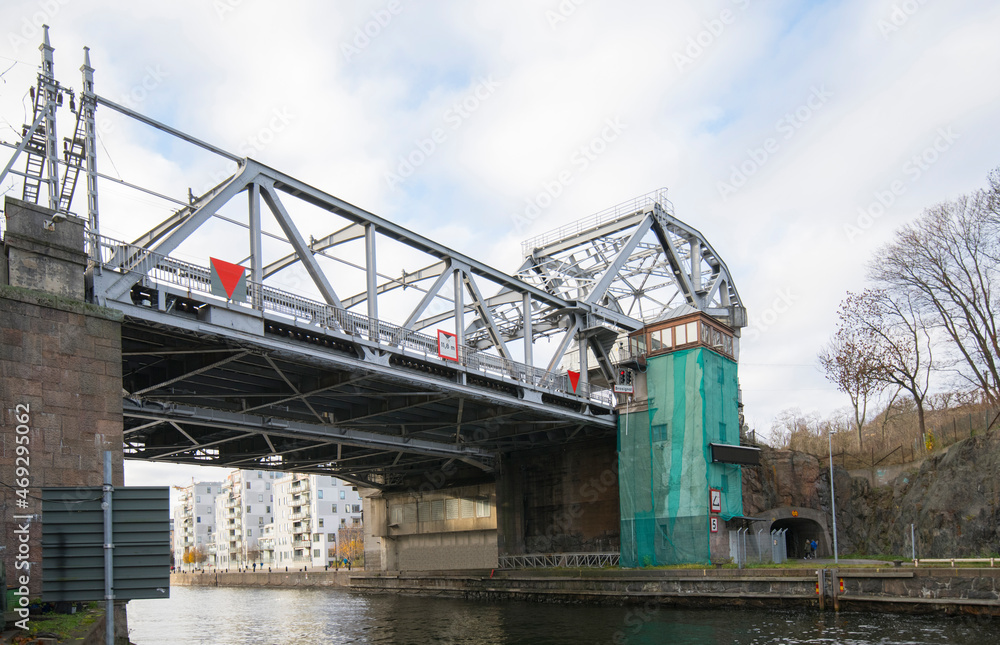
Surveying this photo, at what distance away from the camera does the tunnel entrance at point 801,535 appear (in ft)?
182

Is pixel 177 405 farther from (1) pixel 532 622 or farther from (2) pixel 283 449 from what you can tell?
(1) pixel 532 622

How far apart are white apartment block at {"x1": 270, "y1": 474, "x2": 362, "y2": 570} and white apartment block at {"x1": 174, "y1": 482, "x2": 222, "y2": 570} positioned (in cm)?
4218

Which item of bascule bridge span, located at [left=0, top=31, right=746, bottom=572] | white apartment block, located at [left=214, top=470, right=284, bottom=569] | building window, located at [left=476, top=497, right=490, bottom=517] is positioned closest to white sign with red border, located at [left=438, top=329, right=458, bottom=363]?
bascule bridge span, located at [left=0, top=31, right=746, bottom=572]

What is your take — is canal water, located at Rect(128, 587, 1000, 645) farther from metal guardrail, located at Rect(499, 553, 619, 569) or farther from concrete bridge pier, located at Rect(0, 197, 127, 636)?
concrete bridge pier, located at Rect(0, 197, 127, 636)

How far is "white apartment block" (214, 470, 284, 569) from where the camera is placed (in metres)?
156

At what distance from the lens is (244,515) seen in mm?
156125

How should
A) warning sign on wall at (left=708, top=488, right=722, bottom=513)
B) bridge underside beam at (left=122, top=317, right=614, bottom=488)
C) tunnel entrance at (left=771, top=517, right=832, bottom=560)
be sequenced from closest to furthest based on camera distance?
bridge underside beam at (left=122, top=317, right=614, bottom=488), warning sign on wall at (left=708, top=488, right=722, bottom=513), tunnel entrance at (left=771, top=517, right=832, bottom=560)

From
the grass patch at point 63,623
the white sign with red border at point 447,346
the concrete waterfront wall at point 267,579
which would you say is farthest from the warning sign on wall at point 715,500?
the concrete waterfront wall at point 267,579

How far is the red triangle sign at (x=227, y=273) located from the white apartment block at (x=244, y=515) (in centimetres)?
13464

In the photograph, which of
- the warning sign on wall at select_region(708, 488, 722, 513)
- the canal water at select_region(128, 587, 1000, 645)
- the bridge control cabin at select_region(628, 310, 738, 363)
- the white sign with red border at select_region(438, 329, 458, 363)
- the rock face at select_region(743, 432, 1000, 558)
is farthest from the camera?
the bridge control cabin at select_region(628, 310, 738, 363)

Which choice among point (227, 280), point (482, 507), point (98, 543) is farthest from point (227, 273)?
point (482, 507)

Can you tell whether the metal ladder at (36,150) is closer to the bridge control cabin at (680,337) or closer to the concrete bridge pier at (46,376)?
the concrete bridge pier at (46,376)

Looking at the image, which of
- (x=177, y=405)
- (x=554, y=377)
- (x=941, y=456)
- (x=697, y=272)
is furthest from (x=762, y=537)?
(x=177, y=405)

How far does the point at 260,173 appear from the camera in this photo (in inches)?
1142
